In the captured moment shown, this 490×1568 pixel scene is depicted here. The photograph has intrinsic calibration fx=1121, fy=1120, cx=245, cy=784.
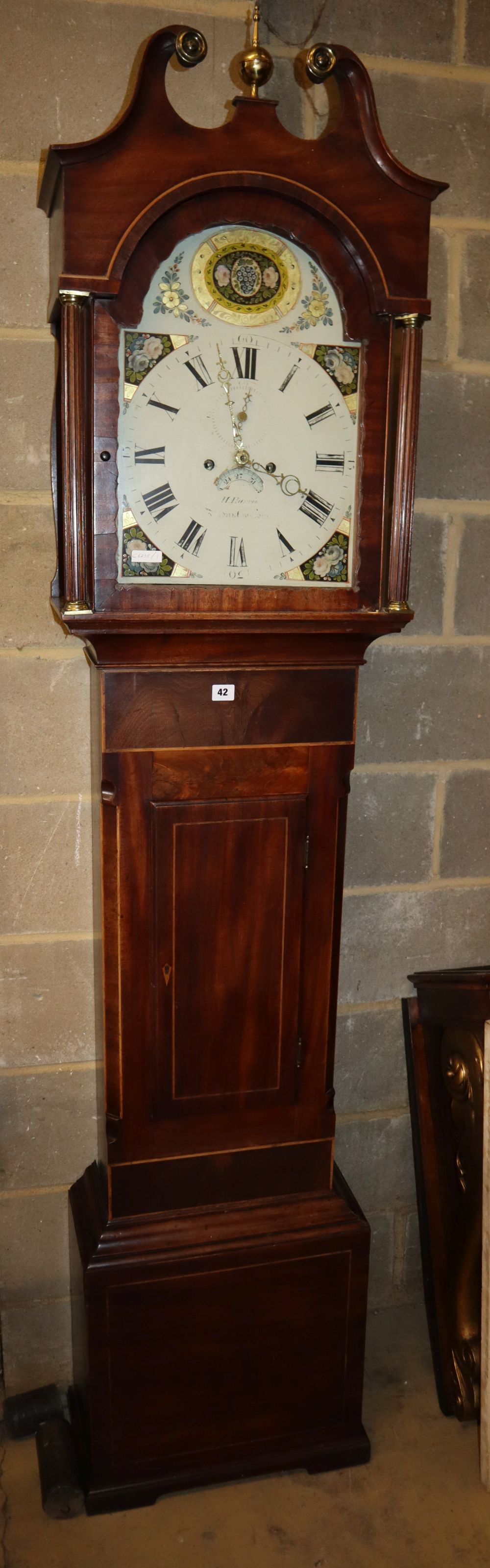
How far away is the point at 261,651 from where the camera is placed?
4.71 ft

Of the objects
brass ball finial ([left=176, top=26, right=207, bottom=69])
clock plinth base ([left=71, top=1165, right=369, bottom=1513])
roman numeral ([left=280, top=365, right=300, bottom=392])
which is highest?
brass ball finial ([left=176, top=26, right=207, bottom=69])

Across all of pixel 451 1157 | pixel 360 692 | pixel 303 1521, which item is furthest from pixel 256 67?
pixel 303 1521

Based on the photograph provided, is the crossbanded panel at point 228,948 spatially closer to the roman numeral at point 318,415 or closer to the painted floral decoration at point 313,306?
the roman numeral at point 318,415

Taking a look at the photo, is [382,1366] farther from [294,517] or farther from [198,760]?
[294,517]

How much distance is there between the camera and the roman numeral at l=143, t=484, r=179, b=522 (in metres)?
1.34

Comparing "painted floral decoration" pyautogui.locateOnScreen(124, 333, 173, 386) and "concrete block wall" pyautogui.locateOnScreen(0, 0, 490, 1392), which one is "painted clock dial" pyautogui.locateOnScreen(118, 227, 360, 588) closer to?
"painted floral decoration" pyautogui.locateOnScreen(124, 333, 173, 386)

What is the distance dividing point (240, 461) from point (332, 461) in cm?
12

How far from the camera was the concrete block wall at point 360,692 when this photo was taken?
5.00ft

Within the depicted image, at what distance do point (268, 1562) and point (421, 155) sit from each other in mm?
2032

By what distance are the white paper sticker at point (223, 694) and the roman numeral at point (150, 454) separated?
291 mm

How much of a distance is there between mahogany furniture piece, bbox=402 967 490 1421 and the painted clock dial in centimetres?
77

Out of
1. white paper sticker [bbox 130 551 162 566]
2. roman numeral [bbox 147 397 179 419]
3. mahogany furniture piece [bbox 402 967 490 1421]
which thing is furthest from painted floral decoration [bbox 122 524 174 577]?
mahogany furniture piece [bbox 402 967 490 1421]

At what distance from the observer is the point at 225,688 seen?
1449mm

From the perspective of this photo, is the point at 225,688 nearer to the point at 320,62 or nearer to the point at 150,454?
the point at 150,454
